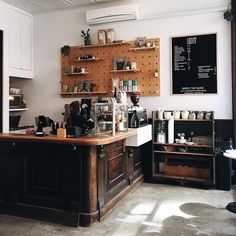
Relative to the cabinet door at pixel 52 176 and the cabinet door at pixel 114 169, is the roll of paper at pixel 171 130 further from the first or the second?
the cabinet door at pixel 52 176

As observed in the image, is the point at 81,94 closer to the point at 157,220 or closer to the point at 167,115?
the point at 167,115

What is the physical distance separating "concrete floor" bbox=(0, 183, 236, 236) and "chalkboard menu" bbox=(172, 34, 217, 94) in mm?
1784

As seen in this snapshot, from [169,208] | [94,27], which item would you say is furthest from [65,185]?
[94,27]

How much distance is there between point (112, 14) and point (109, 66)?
0.94 m

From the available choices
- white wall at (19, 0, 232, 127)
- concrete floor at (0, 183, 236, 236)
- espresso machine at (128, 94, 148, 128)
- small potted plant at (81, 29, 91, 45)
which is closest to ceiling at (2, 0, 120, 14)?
white wall at (19, 0, 232, 127)

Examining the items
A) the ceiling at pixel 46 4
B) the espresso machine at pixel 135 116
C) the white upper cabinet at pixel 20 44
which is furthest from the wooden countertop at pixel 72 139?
the ceiling at pixel 46 4

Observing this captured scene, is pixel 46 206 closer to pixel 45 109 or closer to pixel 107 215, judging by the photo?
pixel 107 215

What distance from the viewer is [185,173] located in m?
4.76

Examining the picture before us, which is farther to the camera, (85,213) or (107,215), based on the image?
(107,215)

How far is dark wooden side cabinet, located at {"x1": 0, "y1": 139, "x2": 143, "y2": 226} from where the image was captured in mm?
3119

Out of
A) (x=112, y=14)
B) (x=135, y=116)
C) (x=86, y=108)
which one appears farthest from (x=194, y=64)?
(x=86, y=108)

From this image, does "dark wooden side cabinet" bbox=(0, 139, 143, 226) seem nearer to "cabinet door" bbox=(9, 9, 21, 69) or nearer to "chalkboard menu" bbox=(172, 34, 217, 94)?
"chalkboard menu" bbox=(172, 34, 217, 94)

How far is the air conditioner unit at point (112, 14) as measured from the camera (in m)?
5.01

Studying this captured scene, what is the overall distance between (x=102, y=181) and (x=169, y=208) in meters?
1.00
